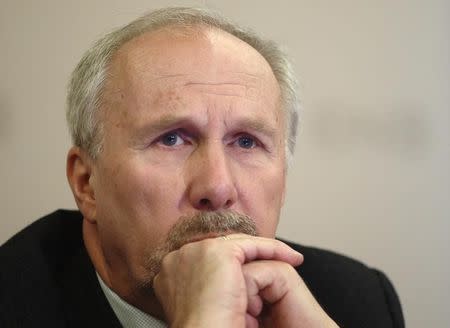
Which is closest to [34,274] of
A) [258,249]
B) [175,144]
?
[175,144]

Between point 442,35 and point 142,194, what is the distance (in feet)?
4.88

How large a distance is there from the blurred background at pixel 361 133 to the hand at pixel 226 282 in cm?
85

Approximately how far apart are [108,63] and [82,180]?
28 centimetres

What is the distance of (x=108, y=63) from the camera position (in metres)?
1.19

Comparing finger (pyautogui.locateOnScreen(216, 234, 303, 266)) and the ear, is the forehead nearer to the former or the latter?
the ear

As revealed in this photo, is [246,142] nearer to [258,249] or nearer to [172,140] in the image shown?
[172,140]

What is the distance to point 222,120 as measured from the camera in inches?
42.6

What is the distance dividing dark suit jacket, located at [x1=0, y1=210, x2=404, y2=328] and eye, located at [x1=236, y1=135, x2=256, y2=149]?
1.63ft

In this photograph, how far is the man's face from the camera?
1.04m

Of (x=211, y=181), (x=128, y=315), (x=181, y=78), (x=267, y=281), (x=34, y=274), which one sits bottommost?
(x=128, y=315)

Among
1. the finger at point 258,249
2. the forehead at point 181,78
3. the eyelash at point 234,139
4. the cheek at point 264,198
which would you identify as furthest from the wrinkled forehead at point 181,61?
the finger at point 258,249

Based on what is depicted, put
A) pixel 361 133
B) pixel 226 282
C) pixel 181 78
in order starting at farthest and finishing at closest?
1. pixel 361 133
2. pixel 181 78
3. pixel 226 282

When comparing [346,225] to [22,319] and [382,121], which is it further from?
[22,319]

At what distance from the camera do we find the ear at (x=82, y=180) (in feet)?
3.93
